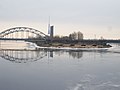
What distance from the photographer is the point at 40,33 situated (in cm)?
12669

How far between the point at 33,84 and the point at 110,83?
4.96 metres

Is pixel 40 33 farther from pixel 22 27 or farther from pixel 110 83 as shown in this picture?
pixel 110 83

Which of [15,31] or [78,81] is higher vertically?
[15,31]

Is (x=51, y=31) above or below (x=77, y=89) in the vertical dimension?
above

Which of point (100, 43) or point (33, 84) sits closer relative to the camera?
point (33, 84)

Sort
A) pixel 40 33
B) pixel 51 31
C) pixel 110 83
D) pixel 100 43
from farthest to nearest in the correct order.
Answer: pixel 40 33
pixel 51 31
pixel 100 43
pixel 110 83

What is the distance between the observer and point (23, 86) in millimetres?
13500

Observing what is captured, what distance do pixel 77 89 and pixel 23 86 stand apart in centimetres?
318

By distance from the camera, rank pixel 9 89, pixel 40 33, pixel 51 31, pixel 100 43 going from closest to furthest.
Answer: pixel 9 89
pixel 100 43
pixel 51 31
pixel 40 33

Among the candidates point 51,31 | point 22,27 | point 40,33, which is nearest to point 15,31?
point 22,27

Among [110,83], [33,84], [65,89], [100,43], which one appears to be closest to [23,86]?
[33,84]

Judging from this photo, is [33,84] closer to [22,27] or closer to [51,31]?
[51,31]

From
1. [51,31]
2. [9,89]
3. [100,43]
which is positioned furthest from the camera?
[51,31]

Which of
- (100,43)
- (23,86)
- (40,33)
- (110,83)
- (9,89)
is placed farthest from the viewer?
(40,33)
